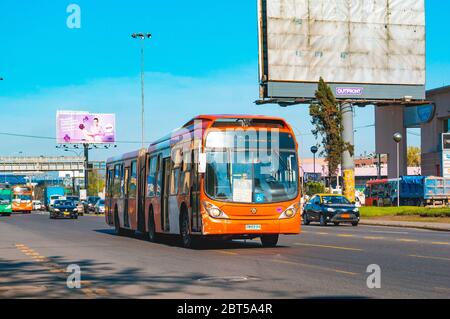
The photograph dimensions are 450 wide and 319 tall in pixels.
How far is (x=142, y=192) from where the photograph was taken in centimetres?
2756

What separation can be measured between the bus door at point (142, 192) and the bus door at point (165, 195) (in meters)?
2.92

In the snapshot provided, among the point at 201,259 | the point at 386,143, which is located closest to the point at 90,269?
the point at 201,259

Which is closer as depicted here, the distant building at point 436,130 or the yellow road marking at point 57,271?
the yellow road marking at point 57,271

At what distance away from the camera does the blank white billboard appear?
5941 cm

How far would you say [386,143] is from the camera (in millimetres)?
88438

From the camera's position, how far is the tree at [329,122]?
179 ft

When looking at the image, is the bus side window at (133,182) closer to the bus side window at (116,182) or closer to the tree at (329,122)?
the bus side window at (116,182)

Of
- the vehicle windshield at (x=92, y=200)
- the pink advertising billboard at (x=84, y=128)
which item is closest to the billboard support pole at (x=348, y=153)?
the vehicle windshield at (x=92, y=200)

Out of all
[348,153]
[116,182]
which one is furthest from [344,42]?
[116,182]

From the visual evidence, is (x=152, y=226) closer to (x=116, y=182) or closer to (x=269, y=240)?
(x=269, y=240)

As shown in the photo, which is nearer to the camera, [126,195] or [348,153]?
[126,195]

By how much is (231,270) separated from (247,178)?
5808 millimetres

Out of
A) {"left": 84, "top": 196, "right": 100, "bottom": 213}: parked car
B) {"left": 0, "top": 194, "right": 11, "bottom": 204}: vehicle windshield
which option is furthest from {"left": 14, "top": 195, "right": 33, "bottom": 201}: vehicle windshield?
{"left": 0, "top": 194, "right": 11, "bottom": 204}: vehicle windshield
